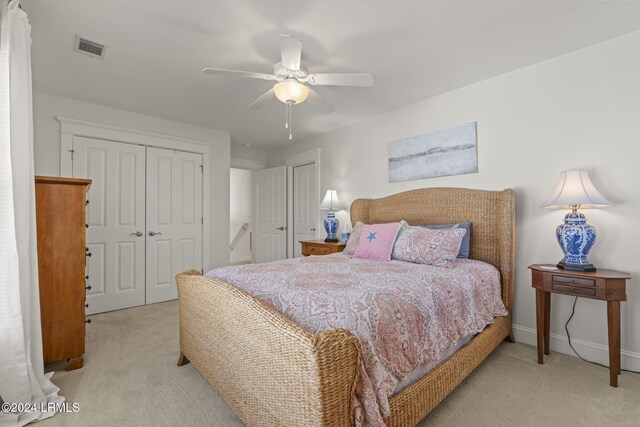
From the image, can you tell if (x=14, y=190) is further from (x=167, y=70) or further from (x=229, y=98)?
(x=229, y=98)

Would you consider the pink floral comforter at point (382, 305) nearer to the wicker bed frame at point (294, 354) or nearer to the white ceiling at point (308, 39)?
the wicker bed frame at point (294, 354)

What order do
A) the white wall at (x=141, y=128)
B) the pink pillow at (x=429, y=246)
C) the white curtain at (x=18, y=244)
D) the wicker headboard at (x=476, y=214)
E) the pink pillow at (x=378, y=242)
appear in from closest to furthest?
the white curtain at (x=18, y=244) < the pink pillow at (x=429, y=246) < the wicker headboard at (x=476, y=214) < the pink pillow at (x=378, y=242) < the white wall at (x=141, y=128)

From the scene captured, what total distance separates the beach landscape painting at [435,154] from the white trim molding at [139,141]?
104 inches

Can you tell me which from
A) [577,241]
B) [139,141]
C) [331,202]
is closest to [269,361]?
[577,241]

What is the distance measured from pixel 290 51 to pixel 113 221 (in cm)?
304

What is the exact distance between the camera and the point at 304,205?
15.9 ft

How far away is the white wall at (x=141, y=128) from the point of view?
312 centimetres

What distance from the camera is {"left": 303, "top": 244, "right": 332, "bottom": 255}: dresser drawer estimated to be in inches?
143

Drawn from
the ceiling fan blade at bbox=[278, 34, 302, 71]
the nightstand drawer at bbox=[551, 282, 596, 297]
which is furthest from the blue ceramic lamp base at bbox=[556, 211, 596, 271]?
the ceiling fan blade at bbox=[278, 34, 302, 71]

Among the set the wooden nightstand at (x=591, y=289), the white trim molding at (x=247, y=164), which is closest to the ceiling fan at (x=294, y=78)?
the wooden nightstand at (x=591, y=289)

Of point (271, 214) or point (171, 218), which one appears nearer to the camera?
point (171, 218)

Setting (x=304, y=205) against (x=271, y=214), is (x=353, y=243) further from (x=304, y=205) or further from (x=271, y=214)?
(x=271, y=214)

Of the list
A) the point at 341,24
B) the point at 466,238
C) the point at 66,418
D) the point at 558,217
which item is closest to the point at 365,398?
the point at 66,418

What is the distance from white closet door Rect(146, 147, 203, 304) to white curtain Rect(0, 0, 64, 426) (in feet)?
7.04
